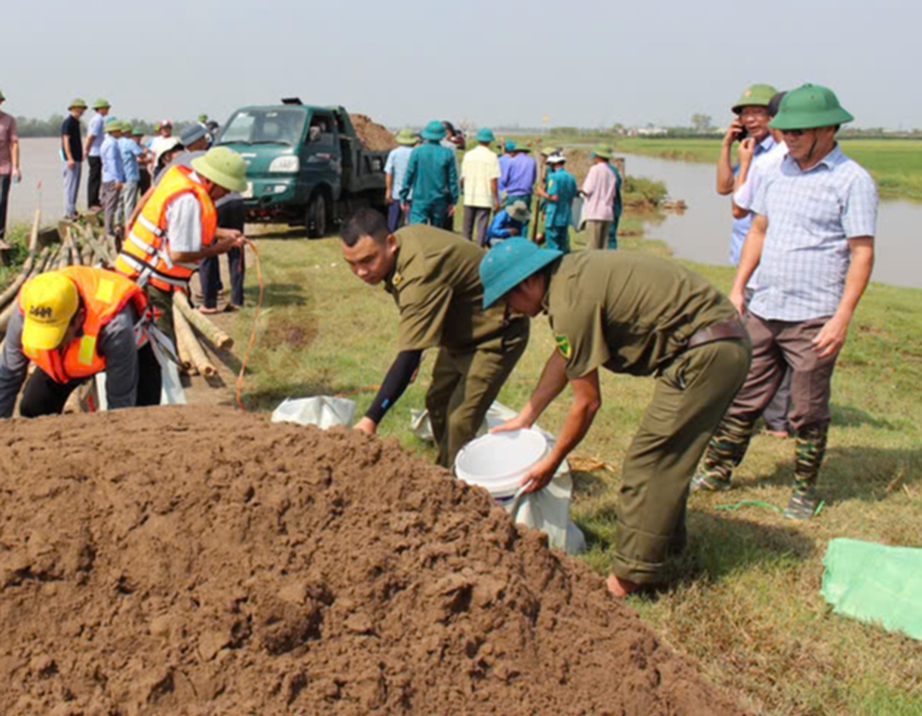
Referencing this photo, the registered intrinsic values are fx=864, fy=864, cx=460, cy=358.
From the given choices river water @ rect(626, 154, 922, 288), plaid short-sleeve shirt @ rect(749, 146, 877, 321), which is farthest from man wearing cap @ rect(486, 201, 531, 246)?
river water @ rect(626, 154, 922, 288)

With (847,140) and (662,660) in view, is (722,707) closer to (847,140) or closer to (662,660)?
(662,660)

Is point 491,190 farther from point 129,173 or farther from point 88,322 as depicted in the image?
point 88,322

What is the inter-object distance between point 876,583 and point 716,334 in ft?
4.81

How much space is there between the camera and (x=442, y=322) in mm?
4195

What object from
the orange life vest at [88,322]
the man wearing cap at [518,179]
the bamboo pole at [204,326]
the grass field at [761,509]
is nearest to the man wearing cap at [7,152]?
the grass field at [761,509]

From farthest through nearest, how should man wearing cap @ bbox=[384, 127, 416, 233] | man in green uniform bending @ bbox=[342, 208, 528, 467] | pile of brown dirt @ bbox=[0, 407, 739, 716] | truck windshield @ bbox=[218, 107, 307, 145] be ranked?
1. truck windshield @ bbox=[218, 107, 307, 145]
2. man wearing cap @ bbox=[384, 127, 416, 233]
3. man in green uniform bending @ bbox=[342, 208, 528, 467]
4. pile of brown dirt @ bbox=[0, 407, 739, 716]

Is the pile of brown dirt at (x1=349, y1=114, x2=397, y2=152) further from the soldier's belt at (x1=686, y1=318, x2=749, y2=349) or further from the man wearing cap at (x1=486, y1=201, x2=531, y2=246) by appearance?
the soldier's belt at (x1=686, y1=318, x2=749, y2=349)

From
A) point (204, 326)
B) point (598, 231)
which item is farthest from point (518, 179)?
point (204, 326)

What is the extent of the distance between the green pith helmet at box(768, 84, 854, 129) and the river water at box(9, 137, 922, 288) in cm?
1172

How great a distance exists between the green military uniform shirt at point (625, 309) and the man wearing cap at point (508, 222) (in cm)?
789

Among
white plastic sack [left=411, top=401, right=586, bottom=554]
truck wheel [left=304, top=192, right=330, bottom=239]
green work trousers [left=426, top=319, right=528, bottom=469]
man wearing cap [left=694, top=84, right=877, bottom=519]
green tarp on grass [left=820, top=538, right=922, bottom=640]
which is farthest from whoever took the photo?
truck wheel [left=304, top=192, right=330, bottom=239]

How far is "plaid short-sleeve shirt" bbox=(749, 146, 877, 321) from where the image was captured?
4438mm

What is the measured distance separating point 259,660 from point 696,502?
322 centimetres

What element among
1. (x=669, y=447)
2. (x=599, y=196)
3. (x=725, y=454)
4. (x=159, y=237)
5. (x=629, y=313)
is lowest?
(x=725, y=454)
